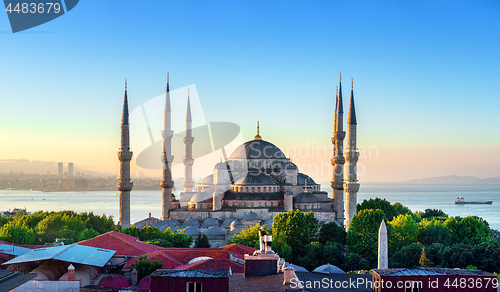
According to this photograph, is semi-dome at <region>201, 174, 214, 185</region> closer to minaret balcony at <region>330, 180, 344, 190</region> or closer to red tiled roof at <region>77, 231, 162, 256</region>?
minaret balcony at <region>330, 180, 344, 190</region>

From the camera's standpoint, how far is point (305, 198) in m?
37.2

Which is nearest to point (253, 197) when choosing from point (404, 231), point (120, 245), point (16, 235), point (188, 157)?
point (188, 157)

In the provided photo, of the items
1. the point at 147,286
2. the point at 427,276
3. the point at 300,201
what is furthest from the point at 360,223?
the point at 427,276

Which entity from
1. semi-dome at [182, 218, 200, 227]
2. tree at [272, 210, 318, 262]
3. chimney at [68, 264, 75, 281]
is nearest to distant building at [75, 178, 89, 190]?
semi-dome at [182, 218, 200, 227]

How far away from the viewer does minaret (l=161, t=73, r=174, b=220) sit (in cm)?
3819

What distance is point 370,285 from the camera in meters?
12.1

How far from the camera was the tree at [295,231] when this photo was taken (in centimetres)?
2577

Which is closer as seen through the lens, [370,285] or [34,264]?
[370,285]

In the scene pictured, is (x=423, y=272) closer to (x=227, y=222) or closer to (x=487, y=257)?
(x=487, y=257)

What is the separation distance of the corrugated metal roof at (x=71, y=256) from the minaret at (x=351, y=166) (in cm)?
2020

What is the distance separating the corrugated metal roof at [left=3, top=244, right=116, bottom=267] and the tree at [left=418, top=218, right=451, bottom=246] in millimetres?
19587

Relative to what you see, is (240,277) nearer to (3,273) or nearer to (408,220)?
(3,273)

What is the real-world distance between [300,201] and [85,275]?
21.9 meters

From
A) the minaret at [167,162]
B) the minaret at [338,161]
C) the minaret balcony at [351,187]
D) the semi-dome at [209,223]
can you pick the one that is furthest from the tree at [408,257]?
the minaret at [167,162]
